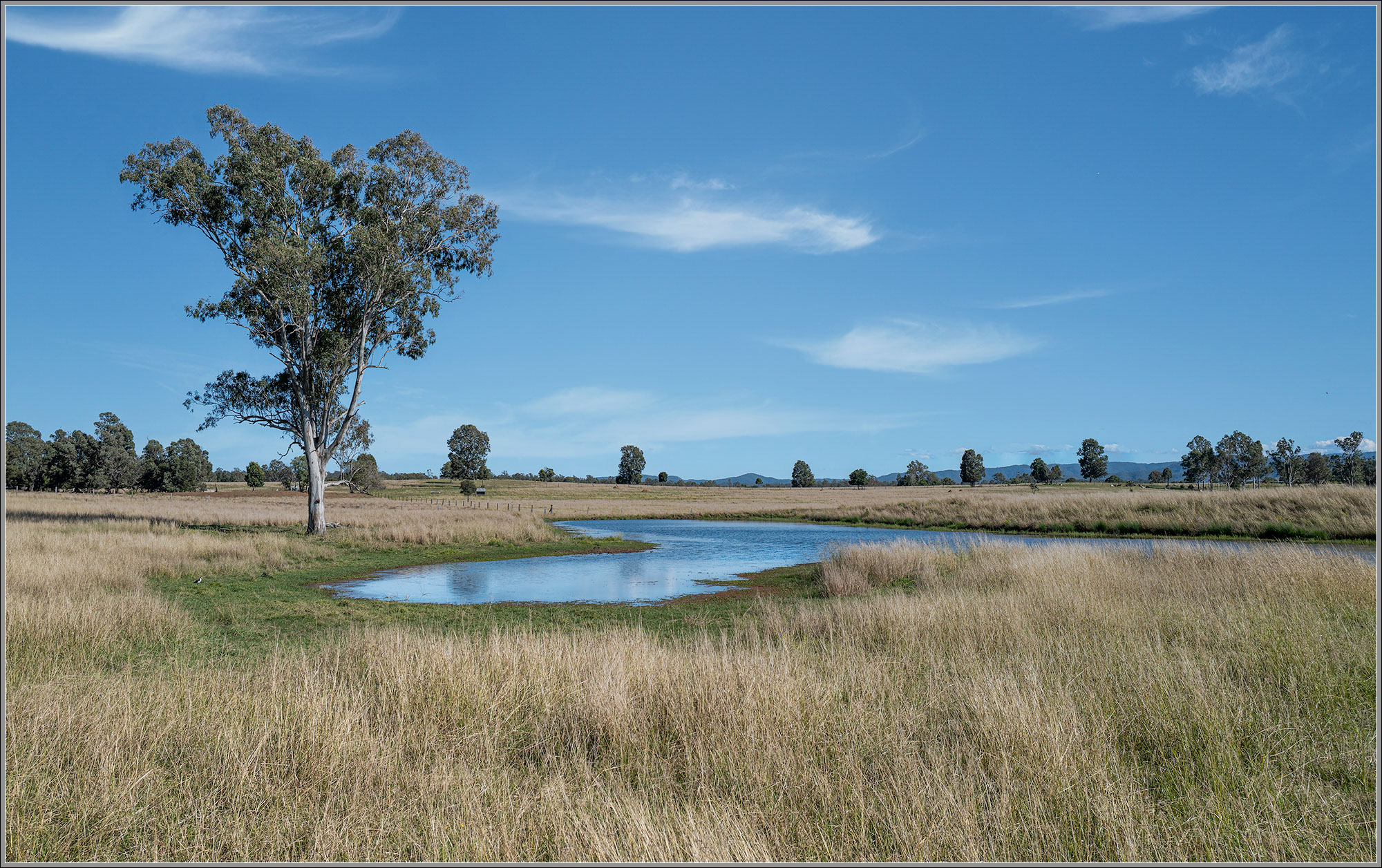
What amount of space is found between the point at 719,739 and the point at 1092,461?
531ft

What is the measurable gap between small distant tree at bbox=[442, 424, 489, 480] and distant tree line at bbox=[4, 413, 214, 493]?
4078 centimetres

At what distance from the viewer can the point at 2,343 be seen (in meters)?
4.45

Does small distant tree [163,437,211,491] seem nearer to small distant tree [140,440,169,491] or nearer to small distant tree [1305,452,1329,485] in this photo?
small distant tree [140,440,169,491]

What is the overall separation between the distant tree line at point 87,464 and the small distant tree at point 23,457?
0.23ft

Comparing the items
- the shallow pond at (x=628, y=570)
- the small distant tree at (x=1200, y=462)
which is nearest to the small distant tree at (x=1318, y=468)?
the small distant tree at (x=1200, y=462)

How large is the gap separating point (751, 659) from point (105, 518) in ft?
124

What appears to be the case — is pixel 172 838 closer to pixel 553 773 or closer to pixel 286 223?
pixel 553 773

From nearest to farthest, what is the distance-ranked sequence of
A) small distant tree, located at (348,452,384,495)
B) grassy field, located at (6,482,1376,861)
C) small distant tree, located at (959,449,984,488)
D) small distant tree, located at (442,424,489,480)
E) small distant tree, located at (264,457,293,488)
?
grassy field, located at (6,482,1376,861), small distant tree, located at (264,457,293,488), small distant tree, located at (348,452,384,495), small distant tree, located at (442,424,489,480), small distant tree, located at (959,449,984,488)

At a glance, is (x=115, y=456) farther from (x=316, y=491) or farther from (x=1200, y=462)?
(x=1200, y=462)

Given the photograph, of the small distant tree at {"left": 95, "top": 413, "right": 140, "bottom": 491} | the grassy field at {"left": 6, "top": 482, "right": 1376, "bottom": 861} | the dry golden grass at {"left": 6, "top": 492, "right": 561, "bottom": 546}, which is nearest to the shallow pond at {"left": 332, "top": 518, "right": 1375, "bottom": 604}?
the dry golden grass at {"left": 6, "top": 492, "right": 561, "bottom": 546}

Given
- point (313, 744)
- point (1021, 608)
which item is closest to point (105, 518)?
point (313, 744)

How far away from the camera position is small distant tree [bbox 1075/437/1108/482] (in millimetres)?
145250

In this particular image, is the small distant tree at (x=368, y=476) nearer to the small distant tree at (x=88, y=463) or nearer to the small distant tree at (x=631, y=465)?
the small distant tree at (x=88, y=463)

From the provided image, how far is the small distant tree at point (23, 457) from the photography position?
3533 inches
